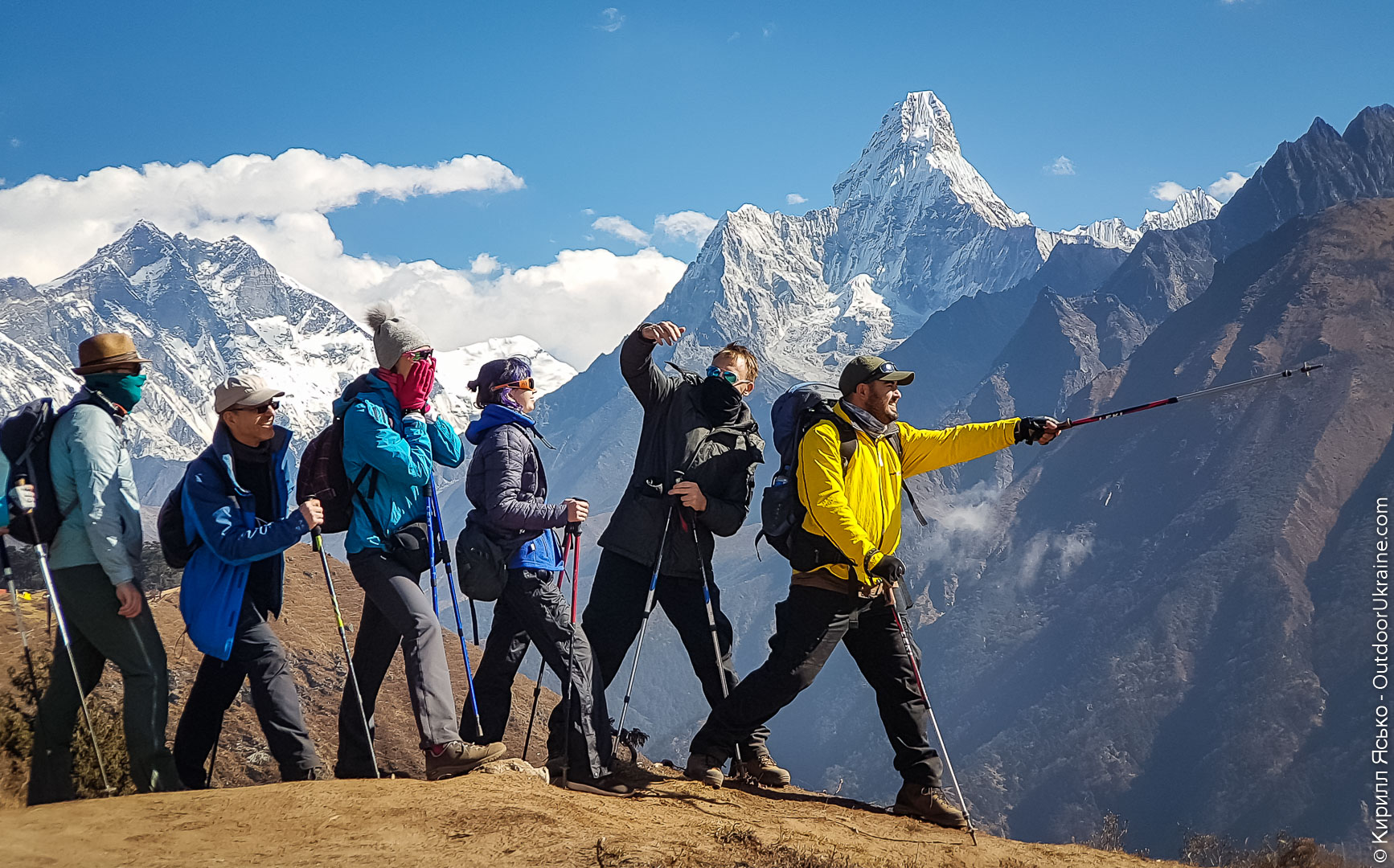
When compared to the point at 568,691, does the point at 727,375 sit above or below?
above

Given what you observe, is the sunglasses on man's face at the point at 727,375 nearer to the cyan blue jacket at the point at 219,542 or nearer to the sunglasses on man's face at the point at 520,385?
the sunglasses on man's face at the point at 520,385

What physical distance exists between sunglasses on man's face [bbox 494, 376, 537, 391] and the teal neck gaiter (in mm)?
2097

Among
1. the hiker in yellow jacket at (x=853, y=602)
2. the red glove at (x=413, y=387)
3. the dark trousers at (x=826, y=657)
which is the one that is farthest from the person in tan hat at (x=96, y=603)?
the dark trousers at (x=826, y=657)

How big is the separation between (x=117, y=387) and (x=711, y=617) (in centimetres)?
392

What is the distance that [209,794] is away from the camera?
546 cm

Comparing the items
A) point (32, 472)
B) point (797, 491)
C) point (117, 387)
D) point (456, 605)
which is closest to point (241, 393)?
point (117, 387)

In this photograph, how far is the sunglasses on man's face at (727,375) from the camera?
735 cm

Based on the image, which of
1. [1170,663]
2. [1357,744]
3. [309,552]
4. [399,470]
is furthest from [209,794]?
[1170,663]

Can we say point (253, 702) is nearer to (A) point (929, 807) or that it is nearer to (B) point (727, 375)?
(B) point (727, 375)

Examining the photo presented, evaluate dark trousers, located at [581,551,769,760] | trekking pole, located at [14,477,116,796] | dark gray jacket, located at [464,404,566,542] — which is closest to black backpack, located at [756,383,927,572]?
dark trousers, located at [581,551,769,760]

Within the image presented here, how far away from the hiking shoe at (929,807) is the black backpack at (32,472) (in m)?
5.07

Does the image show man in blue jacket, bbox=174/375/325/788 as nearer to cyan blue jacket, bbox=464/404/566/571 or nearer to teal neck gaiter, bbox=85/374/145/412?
teal neck gaiter, bbox=85/374/145/412

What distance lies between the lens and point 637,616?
7.33 metres

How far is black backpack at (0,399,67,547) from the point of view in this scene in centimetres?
576
